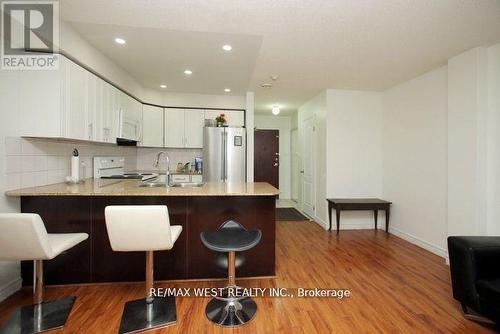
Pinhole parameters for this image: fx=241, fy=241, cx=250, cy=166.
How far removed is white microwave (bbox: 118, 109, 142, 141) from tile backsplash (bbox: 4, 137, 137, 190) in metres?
0.47

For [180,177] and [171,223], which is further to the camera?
[180,177]

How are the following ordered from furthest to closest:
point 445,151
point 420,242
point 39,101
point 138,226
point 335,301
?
point 420,242
point 445,151
point 39,101
point 335,301
point 138,226

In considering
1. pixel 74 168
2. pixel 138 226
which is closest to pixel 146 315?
pixel 138 226

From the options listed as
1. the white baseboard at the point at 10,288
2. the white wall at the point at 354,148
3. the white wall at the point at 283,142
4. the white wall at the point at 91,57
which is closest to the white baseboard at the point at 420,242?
the white wall at the point at 354,148

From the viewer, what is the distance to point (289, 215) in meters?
5.36

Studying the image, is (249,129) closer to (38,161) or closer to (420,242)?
(38,161)

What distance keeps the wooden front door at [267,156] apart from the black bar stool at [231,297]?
505 cm

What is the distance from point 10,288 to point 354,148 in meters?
4.77

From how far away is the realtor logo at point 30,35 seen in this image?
200cm

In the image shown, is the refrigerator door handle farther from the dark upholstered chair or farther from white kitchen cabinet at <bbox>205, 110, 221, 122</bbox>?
the dark upholstered chair

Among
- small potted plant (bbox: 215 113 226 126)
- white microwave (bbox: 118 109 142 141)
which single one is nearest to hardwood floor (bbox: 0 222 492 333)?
white microwave (bbox: 118 109 142 141)

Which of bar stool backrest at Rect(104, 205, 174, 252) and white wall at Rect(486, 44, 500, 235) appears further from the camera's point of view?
white wall at Rect(486, 44, 500, 235)

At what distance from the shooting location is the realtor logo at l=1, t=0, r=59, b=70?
78.9 inches

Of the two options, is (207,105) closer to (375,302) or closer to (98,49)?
(98,49)
